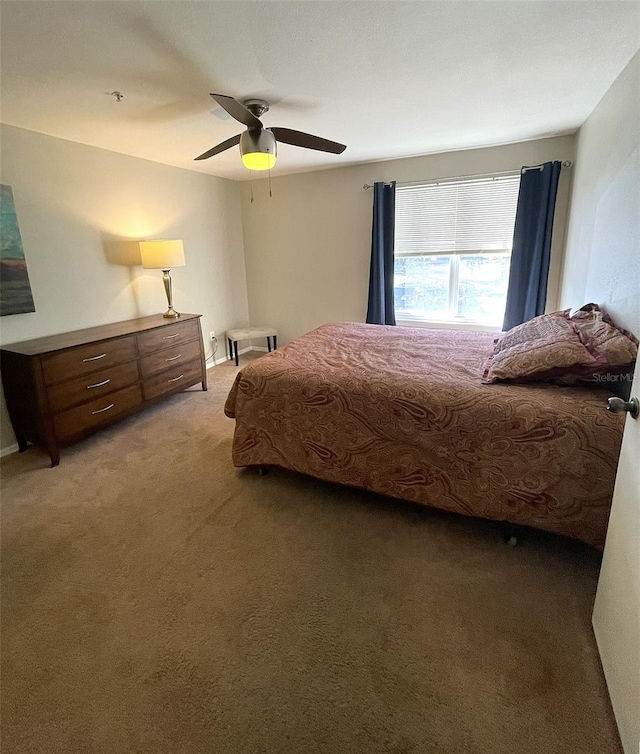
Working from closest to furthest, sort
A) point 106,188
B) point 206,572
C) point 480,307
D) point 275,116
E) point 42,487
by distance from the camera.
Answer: point 206,572 < point 42,487 < point 275,116 < point 106,188 < point 480,307

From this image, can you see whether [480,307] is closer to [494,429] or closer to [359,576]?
[494,429]

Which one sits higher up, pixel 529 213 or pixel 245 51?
pixel 245 51

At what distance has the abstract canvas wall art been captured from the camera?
2.68m

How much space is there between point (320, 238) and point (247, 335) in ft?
4.87

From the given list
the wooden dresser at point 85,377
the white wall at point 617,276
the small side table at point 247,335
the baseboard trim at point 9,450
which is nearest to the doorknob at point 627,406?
the white wall at point 617,276

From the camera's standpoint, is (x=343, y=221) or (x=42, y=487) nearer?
(x=42, y=487)

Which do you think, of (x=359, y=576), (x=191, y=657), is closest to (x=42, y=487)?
(x=191, y=657)

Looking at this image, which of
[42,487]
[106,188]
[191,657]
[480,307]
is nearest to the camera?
[191,657]

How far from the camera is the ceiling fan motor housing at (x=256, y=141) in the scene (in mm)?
2312

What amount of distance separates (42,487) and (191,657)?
1719 mm

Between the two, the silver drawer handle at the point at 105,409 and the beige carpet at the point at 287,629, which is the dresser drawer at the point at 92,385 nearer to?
the silver drawer handle at the point at 105,409

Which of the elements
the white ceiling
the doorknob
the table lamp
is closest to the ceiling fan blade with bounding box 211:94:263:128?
the white ceiling

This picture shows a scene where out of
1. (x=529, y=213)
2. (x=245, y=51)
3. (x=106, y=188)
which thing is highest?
(x=245, y=51)

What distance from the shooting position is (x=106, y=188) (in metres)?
3.39
